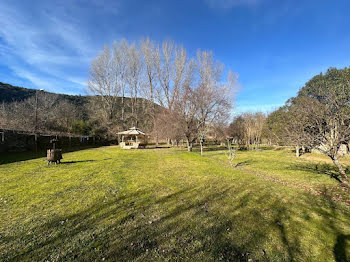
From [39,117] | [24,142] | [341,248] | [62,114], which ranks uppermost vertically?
[62,114]

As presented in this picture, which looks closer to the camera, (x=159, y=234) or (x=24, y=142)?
(x=159, y=234)

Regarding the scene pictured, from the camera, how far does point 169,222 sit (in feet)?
9.34

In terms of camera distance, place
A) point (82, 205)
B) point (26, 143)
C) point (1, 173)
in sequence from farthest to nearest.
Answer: point (26, 143), point (1, 173), point (82, 205)

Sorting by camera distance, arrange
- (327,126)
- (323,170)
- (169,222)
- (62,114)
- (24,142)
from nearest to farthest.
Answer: (169,222)
(327,126)
(323,170)
(24,142)
(62,114)

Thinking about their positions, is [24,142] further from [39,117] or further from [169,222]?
[169,222]

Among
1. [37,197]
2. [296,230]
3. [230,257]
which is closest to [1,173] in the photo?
[37,197]

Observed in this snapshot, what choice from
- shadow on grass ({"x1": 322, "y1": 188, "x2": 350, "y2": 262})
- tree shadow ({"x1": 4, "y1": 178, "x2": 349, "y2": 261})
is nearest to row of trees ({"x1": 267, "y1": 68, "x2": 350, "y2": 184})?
shadow on grass ({"x1": 322, "y1": 188, "x2": 350, "y2": 262})

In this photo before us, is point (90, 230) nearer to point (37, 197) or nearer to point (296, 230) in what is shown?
point (37, 197)

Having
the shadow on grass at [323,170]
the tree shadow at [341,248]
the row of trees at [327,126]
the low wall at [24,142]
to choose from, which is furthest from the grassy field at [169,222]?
the low wall at [24,142]

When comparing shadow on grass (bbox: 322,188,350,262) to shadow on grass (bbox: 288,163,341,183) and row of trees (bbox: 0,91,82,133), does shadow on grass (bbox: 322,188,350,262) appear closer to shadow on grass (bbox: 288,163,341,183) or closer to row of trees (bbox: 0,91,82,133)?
shadow on grass (bbox: 288,163,341,183)

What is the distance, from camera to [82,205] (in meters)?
3.46

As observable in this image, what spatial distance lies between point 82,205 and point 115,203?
718 millimetres

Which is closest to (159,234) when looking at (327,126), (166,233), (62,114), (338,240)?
(166,233)

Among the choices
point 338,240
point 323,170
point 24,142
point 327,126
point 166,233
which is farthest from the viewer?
point 24,142
